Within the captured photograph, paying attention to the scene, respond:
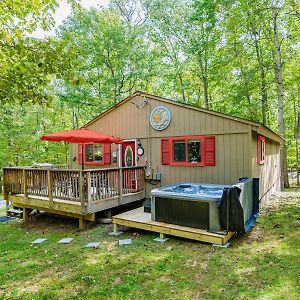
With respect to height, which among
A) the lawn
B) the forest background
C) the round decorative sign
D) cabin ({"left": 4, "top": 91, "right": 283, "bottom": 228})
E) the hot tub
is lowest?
the lawn

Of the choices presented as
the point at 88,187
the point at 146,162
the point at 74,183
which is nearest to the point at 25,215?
the point at 74,183

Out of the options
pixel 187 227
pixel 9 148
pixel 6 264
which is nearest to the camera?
pixel 6 264

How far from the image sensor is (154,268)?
4.16 meters

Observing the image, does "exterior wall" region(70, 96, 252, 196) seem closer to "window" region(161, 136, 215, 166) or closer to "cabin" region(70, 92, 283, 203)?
"cabin" region(70, 92, 283, 203)

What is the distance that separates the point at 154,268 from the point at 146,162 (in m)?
4.94

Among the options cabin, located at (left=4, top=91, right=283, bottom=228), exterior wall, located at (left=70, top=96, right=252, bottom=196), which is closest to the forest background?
exterior wall, located at (left=70, top=96, right=252, bottom=196)

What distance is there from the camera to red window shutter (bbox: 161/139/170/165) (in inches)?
331

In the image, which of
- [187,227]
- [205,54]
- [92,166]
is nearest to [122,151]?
[92,166]

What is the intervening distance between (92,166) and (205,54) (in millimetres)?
11110

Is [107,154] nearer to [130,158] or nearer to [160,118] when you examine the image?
[130,158]

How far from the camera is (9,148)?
1780 cm

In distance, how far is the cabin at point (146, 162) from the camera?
22.3 feet

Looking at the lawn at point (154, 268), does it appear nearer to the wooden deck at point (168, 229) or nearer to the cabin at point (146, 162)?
the wooden deck at point (168, 229)

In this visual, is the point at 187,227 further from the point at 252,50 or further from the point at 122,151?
the point at 252,50
